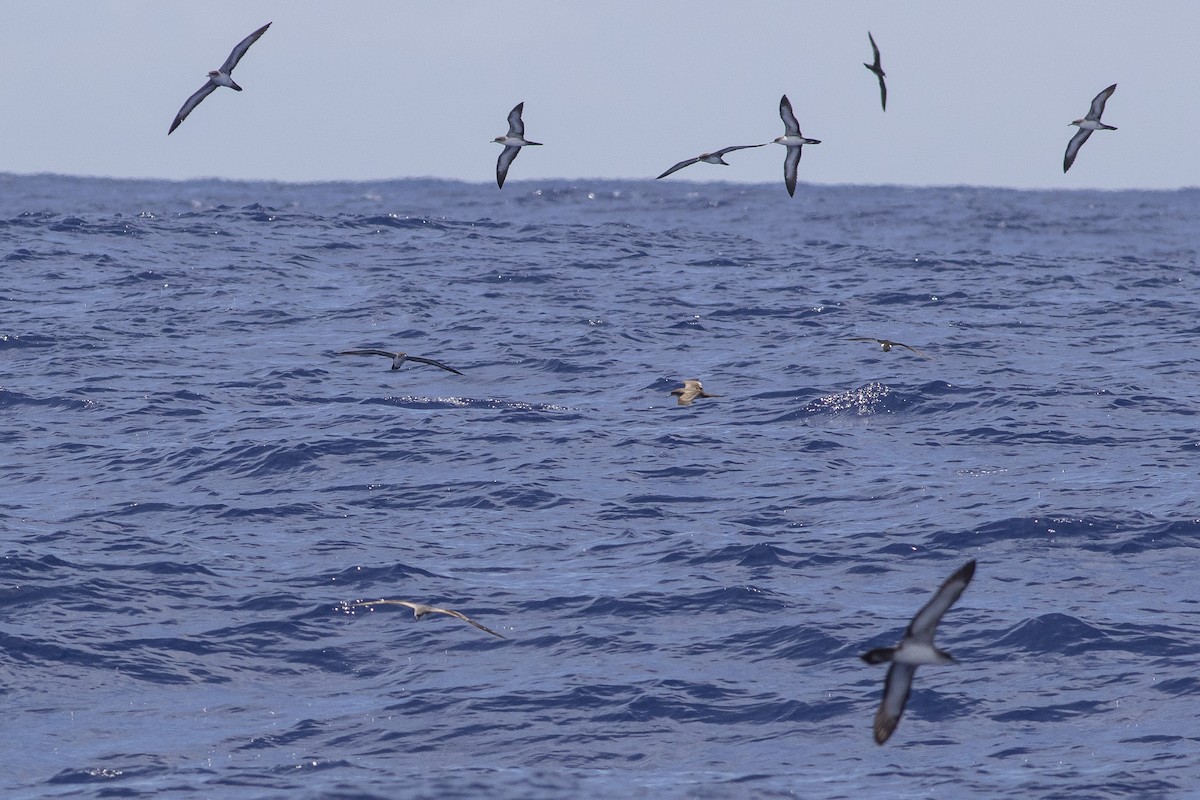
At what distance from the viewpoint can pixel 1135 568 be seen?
21281 millimetres

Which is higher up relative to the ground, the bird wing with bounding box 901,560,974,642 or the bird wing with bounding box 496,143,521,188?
the bird wing with bounding box 496,143,521,188

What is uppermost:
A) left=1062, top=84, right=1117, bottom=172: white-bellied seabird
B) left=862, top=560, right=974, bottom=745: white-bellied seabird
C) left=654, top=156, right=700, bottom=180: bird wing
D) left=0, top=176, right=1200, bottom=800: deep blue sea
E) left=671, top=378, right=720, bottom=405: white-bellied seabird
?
left=1062, top=84, right=1117, bottom=172: white-bellied seabird

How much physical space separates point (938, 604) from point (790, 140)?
1473 centimetres

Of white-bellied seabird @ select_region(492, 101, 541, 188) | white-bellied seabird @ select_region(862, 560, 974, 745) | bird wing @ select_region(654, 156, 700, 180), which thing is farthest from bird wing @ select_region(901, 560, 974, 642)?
white-bellied seabird @ select_region(492, 101, 541, 188)

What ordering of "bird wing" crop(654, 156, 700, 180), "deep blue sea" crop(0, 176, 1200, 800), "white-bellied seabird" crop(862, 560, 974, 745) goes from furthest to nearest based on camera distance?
"bird wing" crop(654, 156, 700, 180) < "deep blue sea" crop(0, 176, 1200, 800) < "white-bellied seabird" crop(862, 560, 974, 745)

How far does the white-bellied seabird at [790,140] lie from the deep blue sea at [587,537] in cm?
511

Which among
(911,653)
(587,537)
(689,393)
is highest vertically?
(689,393)

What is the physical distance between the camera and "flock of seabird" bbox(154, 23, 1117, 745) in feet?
35.4

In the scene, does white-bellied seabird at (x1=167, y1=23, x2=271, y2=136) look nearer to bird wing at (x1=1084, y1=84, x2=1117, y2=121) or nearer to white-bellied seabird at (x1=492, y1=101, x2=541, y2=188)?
white-bellied seabird at (x1=492, y1=101, x2=541, y2=188)

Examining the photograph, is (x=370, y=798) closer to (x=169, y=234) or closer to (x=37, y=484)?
(x=37, y=484)

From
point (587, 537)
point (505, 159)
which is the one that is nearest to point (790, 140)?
point (505, 159)

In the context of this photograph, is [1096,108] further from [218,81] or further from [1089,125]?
[218,81]

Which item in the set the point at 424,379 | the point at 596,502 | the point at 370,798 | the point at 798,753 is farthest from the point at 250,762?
the point at 424,379

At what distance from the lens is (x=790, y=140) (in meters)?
24.3
